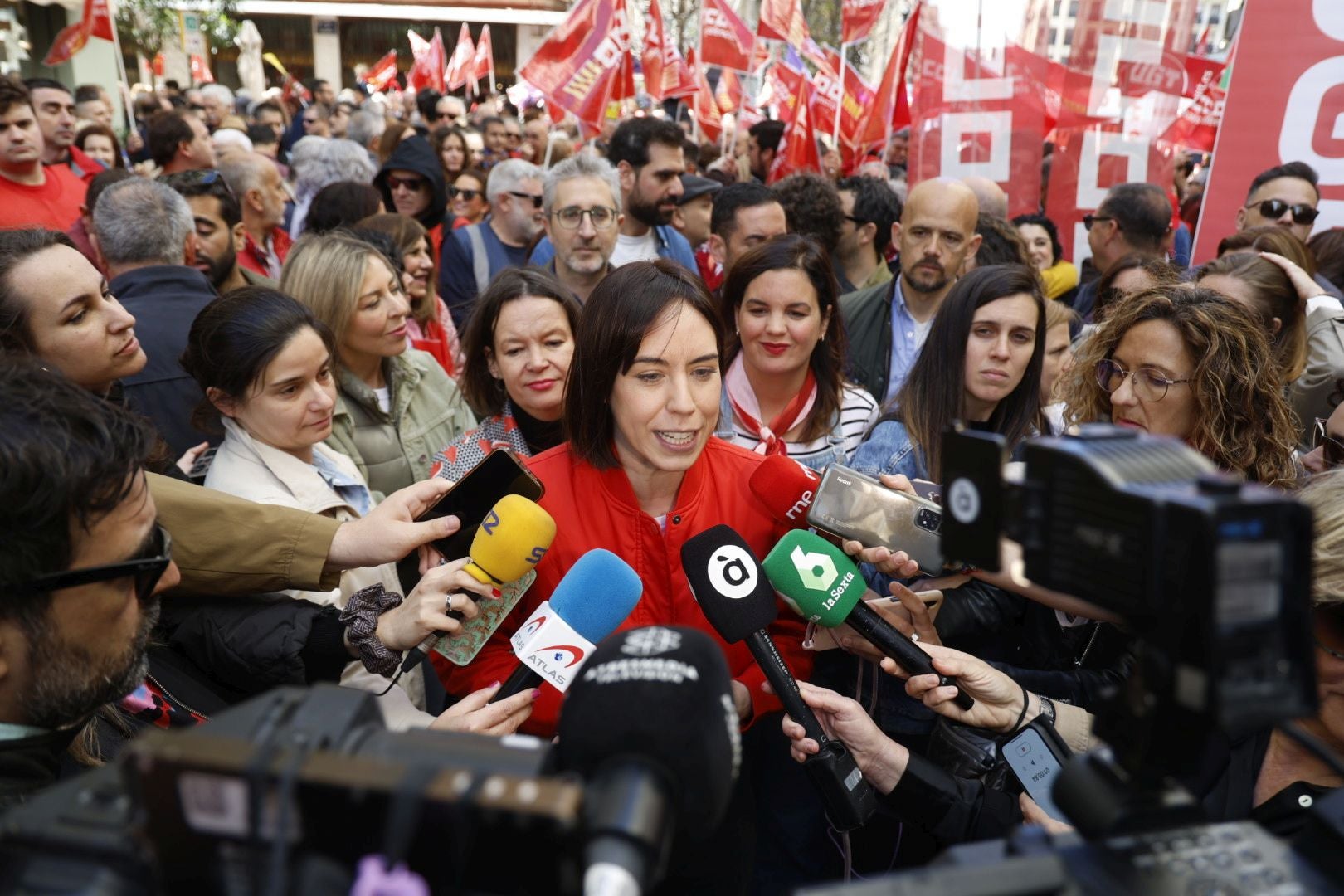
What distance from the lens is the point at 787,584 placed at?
2.12m

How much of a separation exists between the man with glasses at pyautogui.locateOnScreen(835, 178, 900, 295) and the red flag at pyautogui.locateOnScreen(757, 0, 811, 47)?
4.29 meters

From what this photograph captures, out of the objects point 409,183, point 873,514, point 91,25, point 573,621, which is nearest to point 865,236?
point 409,183

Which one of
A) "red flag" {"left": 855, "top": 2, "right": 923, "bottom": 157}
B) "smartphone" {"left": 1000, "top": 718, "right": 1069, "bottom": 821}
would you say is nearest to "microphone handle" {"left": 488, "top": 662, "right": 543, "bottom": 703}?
"smartphone" {"left": 1000, "top": 718, "right": 1069, "bottom": 821}

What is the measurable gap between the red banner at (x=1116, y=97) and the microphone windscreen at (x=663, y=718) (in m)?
6.87

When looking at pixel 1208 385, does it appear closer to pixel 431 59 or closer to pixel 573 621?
pixel 573 621

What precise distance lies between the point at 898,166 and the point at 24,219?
9583mm

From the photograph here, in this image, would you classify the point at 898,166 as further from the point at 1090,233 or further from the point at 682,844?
the point at 682,844

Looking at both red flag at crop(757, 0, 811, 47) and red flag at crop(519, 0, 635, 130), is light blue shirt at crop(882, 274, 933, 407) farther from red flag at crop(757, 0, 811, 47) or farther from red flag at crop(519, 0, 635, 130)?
red flag at crop(757, 0, 811, 47)

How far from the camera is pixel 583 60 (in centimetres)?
836

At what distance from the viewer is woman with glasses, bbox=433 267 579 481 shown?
3.25 m

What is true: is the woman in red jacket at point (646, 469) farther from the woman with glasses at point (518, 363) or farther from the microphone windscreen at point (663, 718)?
the microphone windscreen at point (663, 718)

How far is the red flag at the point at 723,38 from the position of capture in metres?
9.60

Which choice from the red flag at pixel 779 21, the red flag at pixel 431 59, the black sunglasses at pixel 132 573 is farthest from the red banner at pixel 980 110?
the red flag at pixel 431 59

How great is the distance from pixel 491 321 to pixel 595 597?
162cm
